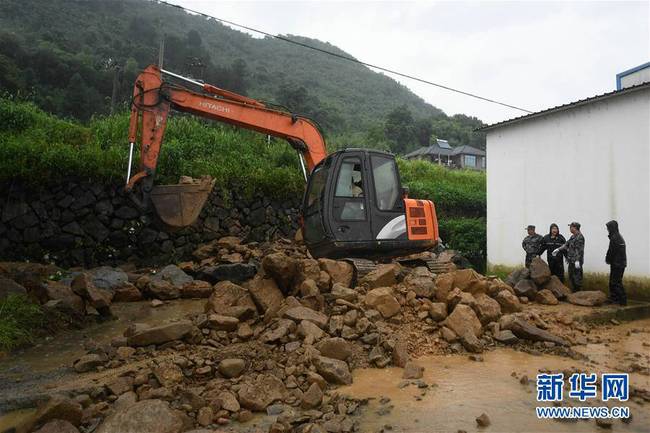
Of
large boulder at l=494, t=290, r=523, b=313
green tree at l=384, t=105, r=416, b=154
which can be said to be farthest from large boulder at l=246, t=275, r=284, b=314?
green tree at l=384, t=105, r=416, b=154

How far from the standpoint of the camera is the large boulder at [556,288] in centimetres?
802

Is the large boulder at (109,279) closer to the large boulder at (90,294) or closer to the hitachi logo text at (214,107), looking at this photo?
the large boulder at (90,294)

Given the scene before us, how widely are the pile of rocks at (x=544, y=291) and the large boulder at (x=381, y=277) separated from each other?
2.86 metres

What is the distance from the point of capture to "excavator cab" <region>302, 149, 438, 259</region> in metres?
7.09

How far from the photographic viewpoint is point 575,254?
8.55 metres

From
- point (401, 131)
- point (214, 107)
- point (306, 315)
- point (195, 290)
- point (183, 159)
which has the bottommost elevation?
point (195, 290)

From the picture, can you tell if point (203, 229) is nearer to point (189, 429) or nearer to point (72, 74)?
point (189, 429)

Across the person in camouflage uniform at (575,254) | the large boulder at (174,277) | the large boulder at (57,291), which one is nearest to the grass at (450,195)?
the person in camouflage uniform at (575,254)

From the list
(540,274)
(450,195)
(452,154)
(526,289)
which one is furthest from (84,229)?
(452,154)

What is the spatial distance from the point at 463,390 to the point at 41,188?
920cm

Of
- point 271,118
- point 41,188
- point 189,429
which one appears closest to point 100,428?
point 189,429

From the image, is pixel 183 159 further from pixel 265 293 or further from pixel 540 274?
pixel 540 274

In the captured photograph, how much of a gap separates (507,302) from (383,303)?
79.4 inches

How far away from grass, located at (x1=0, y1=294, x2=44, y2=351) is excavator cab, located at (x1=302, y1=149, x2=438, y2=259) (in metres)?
3.99
